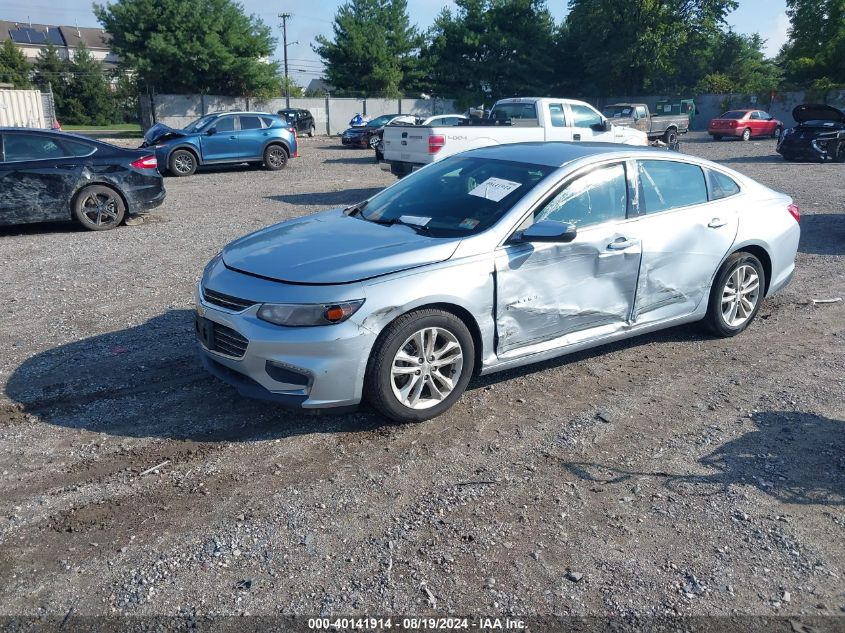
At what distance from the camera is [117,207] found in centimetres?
1083

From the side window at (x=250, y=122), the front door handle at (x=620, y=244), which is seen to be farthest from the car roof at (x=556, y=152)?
the side window at (x=250, y=122)

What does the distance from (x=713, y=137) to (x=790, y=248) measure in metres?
33.2

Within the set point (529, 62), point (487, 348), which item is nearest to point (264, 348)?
point (487, 348)

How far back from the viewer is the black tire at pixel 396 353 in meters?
4.23

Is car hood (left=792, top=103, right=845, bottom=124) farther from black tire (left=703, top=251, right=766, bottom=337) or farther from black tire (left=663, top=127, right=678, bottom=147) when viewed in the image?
black tire (left=703, top=251, right=766, bottom=337)

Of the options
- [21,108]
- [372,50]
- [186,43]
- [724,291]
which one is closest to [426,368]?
[724,291]

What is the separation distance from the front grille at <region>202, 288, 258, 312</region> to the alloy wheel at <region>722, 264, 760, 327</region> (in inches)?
154

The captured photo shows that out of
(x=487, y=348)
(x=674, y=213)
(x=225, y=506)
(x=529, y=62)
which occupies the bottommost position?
(x=225, y=506)

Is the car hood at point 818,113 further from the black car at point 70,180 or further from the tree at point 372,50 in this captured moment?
the tree at point 372,50

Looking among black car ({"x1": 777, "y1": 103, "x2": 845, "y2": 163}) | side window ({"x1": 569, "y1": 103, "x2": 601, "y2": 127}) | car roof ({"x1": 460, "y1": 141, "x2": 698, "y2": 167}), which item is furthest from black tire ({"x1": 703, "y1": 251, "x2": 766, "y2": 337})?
black car ({"x1": 777, "y1": 103, "x2": 845, "y2": 163})

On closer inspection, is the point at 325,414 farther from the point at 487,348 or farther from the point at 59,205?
the point at 59,205

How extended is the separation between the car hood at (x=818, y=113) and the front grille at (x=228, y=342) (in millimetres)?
20392

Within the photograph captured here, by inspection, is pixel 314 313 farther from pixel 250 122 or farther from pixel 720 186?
pixel 250 122

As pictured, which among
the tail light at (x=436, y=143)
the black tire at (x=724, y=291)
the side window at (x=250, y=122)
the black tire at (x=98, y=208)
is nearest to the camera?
the black tire at (x=724, y=291)
